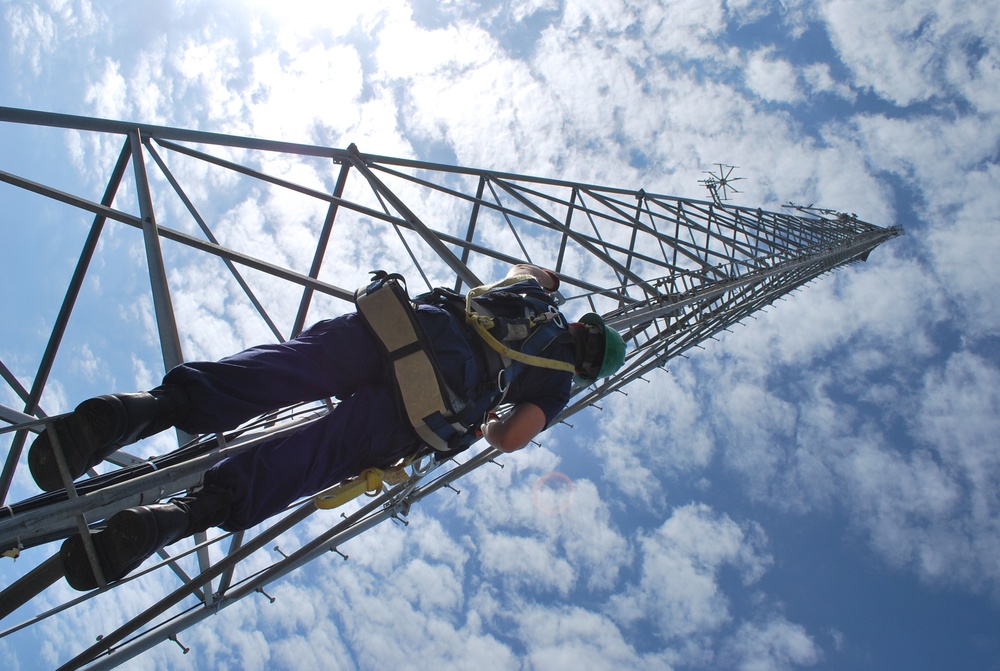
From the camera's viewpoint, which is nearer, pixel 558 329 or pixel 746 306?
pixel 558 329

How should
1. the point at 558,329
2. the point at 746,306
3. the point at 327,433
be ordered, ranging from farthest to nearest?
the point at 746,306 < the point at 558,329 < the point at 327,433

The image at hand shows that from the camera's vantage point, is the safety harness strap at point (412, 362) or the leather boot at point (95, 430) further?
the safety harness strap at point (412, 362)

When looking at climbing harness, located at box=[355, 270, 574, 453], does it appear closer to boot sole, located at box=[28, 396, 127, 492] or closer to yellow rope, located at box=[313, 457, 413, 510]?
yellow rope, located at box=[313, 457, 413, 510]

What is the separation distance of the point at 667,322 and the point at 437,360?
23.7 feet

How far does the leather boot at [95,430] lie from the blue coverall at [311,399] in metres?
0.23

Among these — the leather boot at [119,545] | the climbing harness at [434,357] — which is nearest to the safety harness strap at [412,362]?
the climbing harness at [434,357]

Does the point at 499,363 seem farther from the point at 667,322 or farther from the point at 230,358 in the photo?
the point at 667,322

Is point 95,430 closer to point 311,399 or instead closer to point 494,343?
point 311,399

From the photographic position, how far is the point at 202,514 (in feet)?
11.2

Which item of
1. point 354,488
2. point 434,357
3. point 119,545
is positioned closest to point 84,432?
point 119,545

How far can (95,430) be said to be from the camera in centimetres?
301

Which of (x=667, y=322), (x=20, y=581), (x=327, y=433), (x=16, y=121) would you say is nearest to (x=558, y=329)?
(x=327, y=433)

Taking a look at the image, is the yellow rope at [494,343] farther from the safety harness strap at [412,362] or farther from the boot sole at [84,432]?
the boot sole at [84,432]

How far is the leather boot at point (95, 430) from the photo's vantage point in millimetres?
3006
